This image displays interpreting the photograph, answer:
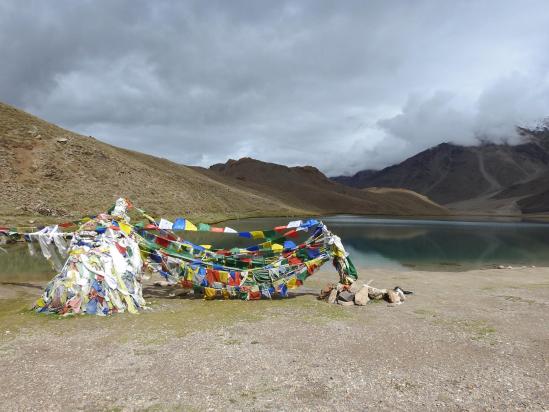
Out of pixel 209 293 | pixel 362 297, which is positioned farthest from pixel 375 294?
pixel 209 293

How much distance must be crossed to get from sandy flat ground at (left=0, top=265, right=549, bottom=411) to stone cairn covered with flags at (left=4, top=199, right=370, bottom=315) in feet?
3.01

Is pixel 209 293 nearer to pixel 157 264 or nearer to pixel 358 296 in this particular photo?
pixel 157 264

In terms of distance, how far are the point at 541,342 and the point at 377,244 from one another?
1547 inches

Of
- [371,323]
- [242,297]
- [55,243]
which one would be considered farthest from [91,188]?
[371,323]

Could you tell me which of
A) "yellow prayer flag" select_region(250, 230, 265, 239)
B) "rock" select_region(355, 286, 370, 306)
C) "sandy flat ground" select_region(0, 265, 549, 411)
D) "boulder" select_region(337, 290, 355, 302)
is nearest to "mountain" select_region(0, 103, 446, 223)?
"yellow prayer flag" select_region(250, 230, 265, 239)

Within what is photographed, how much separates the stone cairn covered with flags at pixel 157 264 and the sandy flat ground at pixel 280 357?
36.2 inches

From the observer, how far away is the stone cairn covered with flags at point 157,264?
13906 millimetres

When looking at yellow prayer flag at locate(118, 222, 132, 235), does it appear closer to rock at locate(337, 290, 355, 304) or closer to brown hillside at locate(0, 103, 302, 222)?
rock at locate(337, 290, 355, 304)

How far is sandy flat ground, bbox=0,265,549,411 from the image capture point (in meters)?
8.06

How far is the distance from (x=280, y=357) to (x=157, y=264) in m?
9.09

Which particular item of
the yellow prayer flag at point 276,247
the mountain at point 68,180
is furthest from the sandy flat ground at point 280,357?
the mountain at point 68,180

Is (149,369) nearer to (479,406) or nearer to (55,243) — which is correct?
(479,406)

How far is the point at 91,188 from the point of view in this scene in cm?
7369

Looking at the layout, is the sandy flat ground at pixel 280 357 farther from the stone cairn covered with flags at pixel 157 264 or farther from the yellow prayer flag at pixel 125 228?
the yellow prayer flag at pixel 125 228
